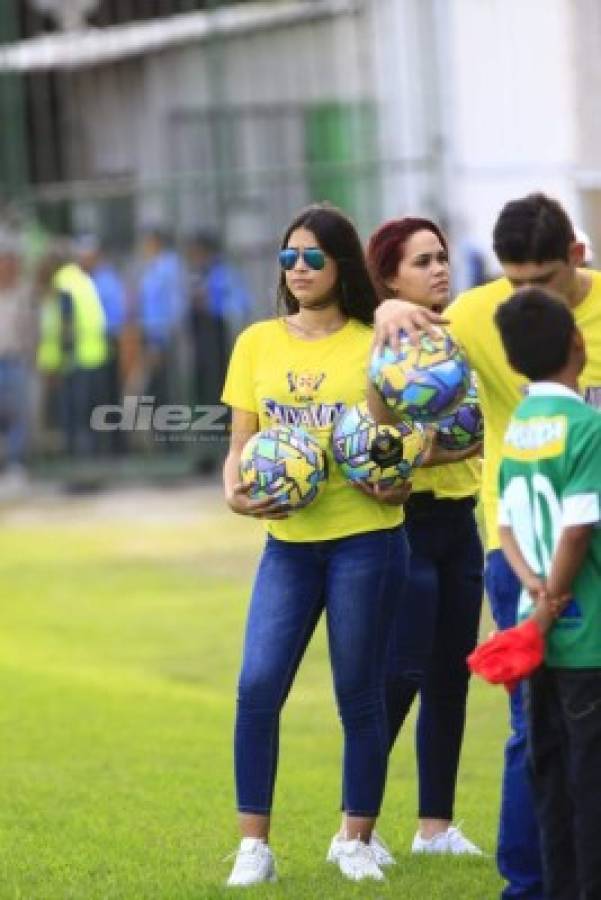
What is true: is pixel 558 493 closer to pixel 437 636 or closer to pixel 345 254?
pixel 345 254

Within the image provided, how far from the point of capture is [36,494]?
81.2ft

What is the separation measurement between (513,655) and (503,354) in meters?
1.08

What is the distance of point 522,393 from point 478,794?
3.52m

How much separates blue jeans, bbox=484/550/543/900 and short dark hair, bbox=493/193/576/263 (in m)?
0.85

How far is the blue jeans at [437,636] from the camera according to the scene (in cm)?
823

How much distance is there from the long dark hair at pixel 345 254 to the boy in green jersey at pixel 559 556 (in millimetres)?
1541

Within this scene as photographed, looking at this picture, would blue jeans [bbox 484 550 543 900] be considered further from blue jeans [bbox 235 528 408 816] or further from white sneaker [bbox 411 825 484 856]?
white sneaker [bbox 411 825 484 856]

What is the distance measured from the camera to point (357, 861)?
7656 millimetres

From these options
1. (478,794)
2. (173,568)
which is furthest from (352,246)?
(173,568)

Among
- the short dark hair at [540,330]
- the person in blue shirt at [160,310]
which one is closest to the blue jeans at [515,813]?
the short dark hair at [540,330]

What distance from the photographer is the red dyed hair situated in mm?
7973

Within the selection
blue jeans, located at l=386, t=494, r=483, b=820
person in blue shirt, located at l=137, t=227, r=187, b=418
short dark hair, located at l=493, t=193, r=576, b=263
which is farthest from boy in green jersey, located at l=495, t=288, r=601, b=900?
person in blue shirt, located at l=137, t=227, r=187, b=418

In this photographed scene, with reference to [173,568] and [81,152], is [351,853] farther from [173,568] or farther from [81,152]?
[81,152]

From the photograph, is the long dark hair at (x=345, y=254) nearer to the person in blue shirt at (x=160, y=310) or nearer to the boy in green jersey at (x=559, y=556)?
the boy in green jersey at (x=559, y=556)
